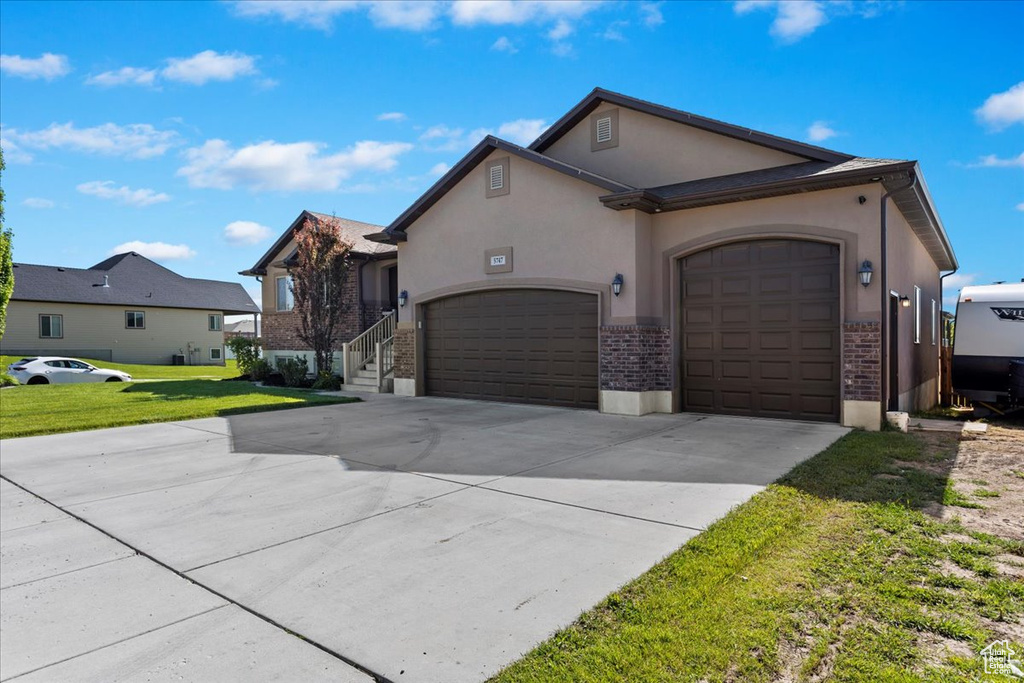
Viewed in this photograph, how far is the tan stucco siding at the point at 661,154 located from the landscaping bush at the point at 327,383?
9607mm

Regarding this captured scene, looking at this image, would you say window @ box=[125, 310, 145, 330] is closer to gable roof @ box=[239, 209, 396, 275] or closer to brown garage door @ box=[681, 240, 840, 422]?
gable roof @ box=[239, 209, 396, 275]

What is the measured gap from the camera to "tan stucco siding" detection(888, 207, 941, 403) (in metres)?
10.9

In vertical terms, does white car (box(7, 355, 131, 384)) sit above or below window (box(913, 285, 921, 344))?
below

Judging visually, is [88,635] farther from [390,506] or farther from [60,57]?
[60,57]

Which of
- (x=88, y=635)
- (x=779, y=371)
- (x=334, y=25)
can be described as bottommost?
(x=88, y=635)

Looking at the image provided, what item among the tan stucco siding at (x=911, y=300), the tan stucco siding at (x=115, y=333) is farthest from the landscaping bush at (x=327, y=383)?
the tan stucco siding at (x=115, y=333)

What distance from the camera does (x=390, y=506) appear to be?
559 centimetres

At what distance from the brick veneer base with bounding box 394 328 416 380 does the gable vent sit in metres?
4.44

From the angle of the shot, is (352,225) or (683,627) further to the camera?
(352,225)

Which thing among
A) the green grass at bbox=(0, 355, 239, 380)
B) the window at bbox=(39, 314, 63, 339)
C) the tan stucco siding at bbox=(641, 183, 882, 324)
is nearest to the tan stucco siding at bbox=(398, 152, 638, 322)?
the tan stucco siding at bbox=(641, 183, 882, 324)

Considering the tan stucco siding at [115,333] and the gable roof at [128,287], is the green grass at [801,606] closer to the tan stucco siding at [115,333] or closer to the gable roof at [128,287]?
the tan stucco siding at [115,333]

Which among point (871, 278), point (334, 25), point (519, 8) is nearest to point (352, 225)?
point (334, 25)

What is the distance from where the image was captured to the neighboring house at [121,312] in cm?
3142

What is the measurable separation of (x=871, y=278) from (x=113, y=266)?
4196cm
